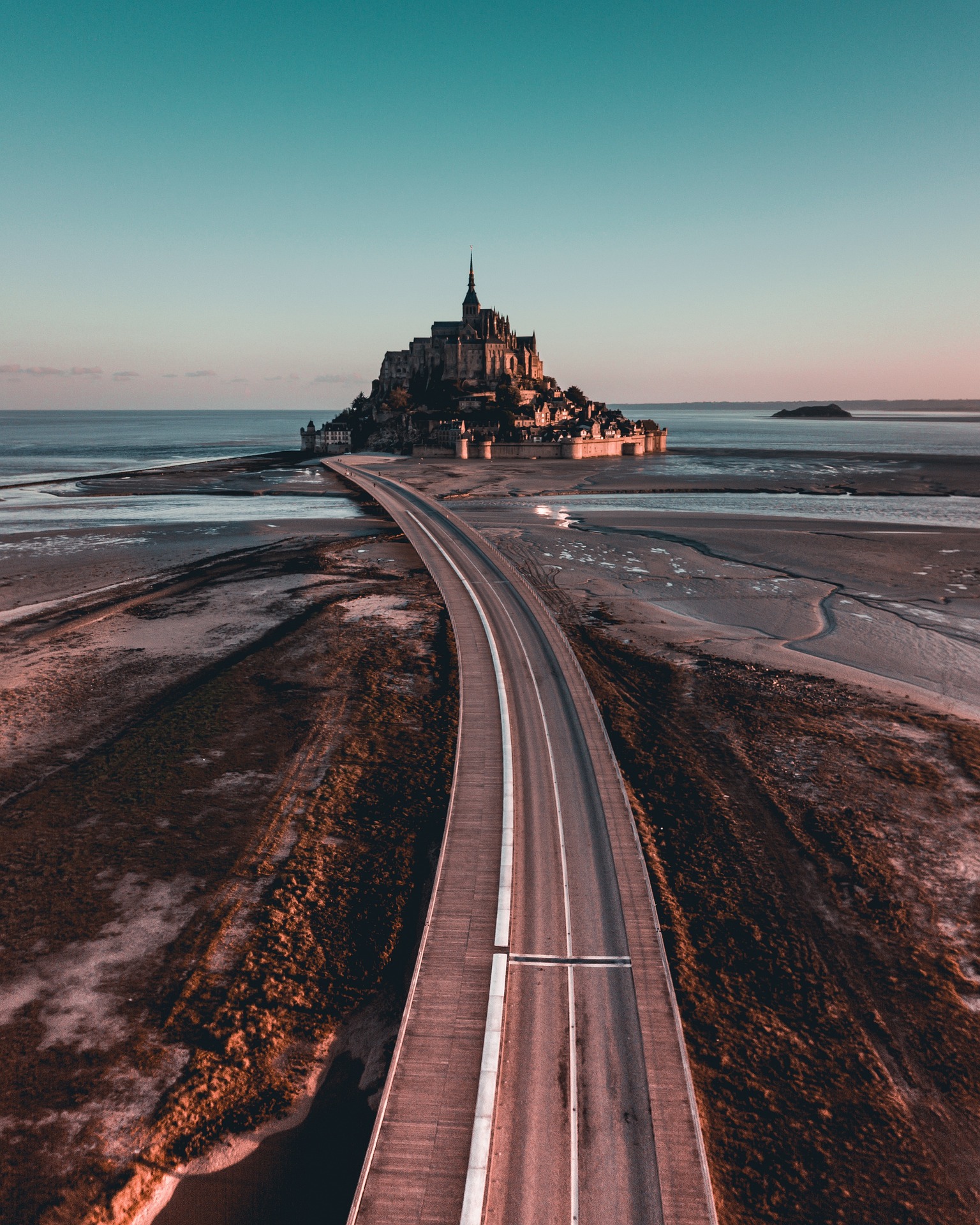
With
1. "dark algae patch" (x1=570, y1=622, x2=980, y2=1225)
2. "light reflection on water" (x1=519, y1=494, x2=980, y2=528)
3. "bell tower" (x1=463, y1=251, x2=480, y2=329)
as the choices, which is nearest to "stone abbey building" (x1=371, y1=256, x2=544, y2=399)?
"bell tower" (x1=463, y1=251, x2=480, y2=329)

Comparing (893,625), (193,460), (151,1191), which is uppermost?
(193,460)

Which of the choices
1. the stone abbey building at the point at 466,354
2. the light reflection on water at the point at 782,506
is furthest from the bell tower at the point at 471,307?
the light reflection on water at the point at 782,506

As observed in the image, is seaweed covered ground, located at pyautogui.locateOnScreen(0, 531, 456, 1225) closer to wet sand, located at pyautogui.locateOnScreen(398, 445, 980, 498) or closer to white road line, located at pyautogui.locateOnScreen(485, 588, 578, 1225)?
white road line, located at pyautogui.locateOnScreen(485, 588, 578, 1225)

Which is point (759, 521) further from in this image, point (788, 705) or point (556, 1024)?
point (556, 1024)

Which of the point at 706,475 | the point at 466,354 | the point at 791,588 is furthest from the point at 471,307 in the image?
the point at 791,588

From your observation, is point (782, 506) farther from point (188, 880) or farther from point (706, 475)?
point (188, 880)

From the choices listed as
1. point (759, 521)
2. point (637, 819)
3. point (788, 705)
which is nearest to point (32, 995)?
point (637, 819)
